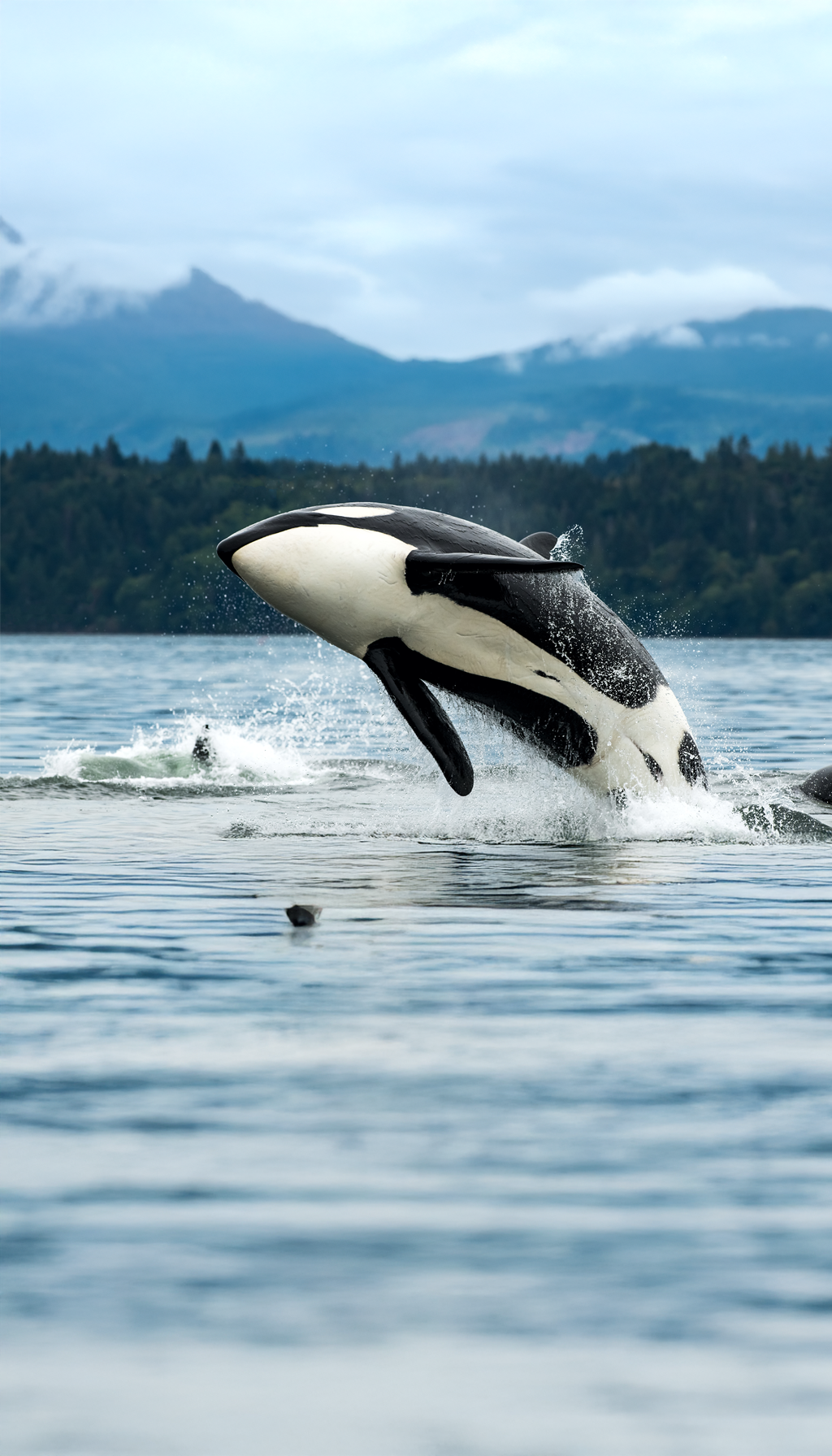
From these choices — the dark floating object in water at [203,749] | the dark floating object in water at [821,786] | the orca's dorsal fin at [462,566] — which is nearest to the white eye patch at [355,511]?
the orca's dorsal fin at [462,566]

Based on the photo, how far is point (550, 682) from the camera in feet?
56.3

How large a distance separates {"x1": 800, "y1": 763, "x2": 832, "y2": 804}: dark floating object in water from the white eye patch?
7763 mm

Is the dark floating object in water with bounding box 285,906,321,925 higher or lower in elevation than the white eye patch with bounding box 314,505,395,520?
lower

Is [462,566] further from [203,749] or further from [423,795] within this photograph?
[203,749]

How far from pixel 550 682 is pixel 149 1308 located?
1167cm

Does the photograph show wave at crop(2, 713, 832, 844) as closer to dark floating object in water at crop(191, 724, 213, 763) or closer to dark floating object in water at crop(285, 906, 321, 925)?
dark floating object in water at crop(191, 724, 213, 763)

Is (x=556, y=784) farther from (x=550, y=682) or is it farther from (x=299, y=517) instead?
(x=299, y=517)

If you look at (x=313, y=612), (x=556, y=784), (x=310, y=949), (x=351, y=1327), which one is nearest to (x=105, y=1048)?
(x=310, y=949)

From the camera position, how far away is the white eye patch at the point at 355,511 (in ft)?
54.0

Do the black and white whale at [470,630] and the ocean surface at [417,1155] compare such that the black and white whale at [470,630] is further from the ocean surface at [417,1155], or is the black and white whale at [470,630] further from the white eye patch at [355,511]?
the ocean surface at [417,1155]

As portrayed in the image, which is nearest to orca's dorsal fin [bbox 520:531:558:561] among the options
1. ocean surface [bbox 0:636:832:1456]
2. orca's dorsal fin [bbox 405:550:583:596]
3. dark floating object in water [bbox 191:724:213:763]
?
orca's dorsal fin [bbox 405:550:583:596]

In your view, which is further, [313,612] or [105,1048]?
[313,612]

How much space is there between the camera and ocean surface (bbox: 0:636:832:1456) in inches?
211

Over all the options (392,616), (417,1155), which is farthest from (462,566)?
(417,1155)
